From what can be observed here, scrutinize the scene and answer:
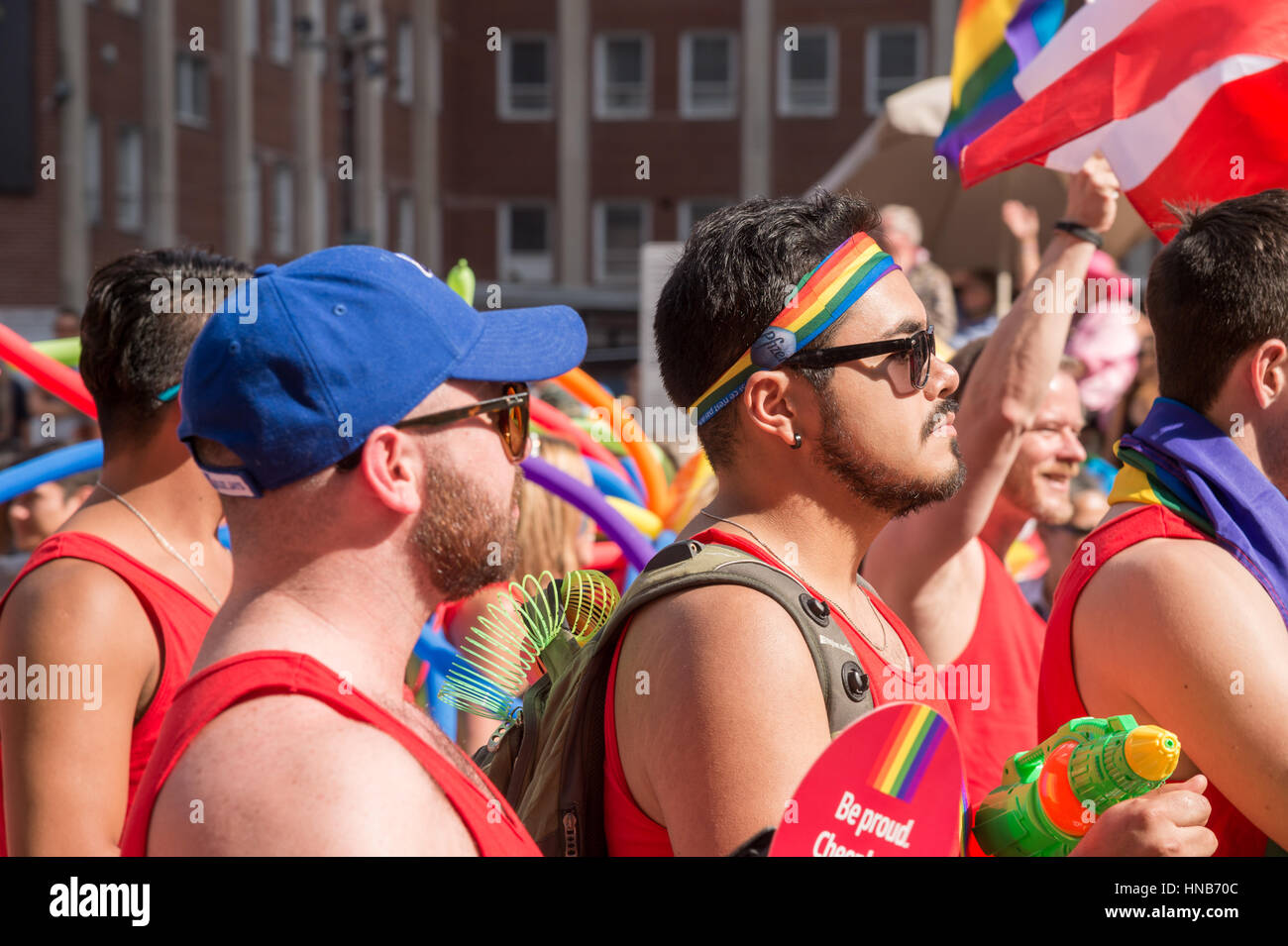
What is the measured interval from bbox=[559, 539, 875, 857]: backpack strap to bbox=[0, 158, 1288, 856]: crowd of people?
1 cm

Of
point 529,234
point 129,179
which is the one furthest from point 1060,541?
point 529,234

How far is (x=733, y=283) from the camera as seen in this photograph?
2240mm

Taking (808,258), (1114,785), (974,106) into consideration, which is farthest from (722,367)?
(974,106)

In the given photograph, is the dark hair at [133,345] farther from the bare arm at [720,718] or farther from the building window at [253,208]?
the building window at [253,208]

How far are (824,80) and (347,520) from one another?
112 ft

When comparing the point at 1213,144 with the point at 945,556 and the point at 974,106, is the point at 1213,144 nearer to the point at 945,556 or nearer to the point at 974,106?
the point at 974,106

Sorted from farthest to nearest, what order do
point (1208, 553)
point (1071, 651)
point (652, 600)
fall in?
point (1071, 651) < point (1208, 553) < point (652, 600)

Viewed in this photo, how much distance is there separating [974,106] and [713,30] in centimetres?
3216

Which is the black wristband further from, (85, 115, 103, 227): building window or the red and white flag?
(85, 115, 103, 227): building window

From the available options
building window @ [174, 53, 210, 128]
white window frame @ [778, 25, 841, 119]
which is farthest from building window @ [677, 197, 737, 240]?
building window @ [174, 53, 210, 128]

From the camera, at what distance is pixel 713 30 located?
34.7 m

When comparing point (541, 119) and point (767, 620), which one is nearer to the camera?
point (767, 620)

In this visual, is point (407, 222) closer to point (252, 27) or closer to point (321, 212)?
point (321, 212)

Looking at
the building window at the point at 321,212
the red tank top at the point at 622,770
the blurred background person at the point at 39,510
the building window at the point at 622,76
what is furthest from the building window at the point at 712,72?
the red tank top at the point at 622,770
